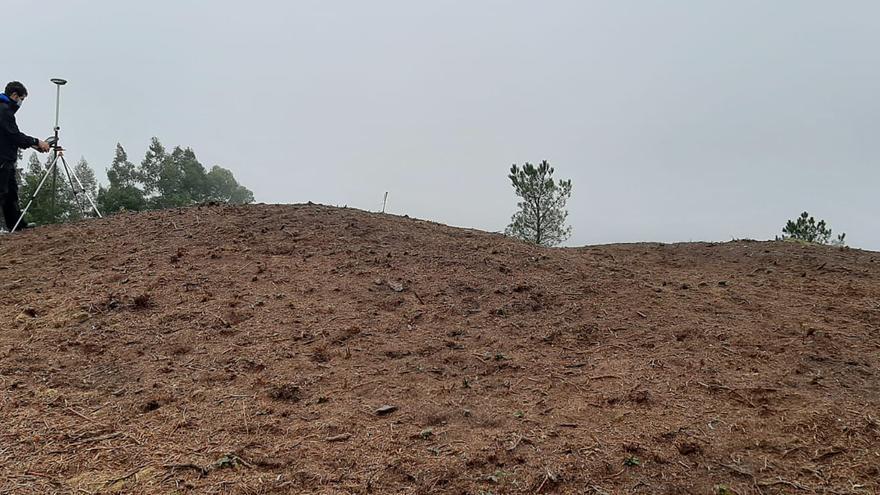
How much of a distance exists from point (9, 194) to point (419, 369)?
5977 mm

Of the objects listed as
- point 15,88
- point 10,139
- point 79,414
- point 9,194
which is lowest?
point 79,414

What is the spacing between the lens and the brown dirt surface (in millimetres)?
2172

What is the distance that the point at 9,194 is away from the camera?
19.8 ft

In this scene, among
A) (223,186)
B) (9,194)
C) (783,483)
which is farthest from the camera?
(223,186)

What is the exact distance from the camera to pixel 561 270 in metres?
4.88

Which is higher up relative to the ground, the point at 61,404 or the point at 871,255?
the point at 871,255

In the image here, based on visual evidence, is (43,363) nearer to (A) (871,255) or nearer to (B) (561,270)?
(B) (561,270)

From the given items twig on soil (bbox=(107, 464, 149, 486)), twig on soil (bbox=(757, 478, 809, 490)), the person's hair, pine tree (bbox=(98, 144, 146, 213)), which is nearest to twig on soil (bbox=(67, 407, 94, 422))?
twig on soil (bbox=(107, 464, 149, 486))

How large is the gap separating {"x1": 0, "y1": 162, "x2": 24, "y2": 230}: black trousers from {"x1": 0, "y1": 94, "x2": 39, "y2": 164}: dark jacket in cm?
10

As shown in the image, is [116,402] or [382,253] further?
[382,253]

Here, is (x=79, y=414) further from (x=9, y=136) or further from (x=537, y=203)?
(x=537, y=203)

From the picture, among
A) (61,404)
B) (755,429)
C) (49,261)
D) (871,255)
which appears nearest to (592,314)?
(755,429)

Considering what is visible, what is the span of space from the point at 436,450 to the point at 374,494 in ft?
1.20

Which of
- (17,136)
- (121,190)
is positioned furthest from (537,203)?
(121,190)
